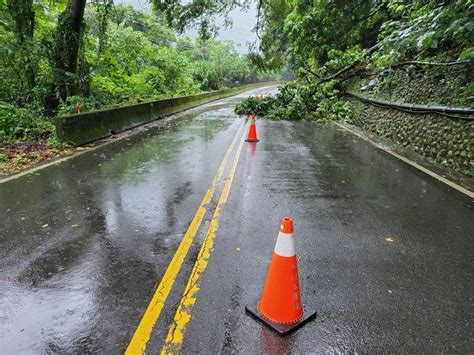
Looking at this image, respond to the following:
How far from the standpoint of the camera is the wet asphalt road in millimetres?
2883

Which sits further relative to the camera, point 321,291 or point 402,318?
point 321,291

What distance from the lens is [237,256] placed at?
411cm

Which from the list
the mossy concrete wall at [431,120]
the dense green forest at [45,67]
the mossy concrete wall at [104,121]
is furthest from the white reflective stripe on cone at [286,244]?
the mossy concrete wall at [104,121]

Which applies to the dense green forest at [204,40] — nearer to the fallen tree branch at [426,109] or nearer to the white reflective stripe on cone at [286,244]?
the fallen tree branch at [426,109]

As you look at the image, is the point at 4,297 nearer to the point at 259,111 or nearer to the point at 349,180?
the point at 349,180

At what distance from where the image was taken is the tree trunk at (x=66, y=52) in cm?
1266

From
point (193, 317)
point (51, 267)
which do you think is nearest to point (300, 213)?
point (193, 317)

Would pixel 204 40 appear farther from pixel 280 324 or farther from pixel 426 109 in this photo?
pixel 280 324

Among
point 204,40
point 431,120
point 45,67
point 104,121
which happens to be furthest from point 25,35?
point 431,120

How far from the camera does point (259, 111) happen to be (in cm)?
2038

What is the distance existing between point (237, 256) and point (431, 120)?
7397mm

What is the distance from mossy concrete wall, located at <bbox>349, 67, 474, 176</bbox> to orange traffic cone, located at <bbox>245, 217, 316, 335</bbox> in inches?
241

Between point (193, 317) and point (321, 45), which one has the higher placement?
point (321, 45)

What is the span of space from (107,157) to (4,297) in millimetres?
6178
